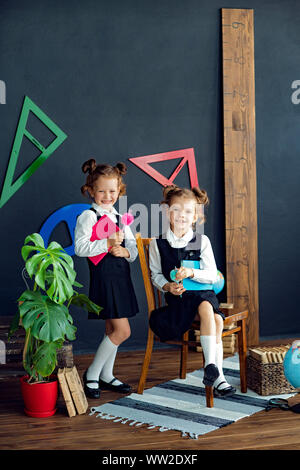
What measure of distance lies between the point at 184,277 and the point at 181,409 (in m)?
0.64

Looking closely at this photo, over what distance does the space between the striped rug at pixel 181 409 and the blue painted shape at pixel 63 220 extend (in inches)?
47.6

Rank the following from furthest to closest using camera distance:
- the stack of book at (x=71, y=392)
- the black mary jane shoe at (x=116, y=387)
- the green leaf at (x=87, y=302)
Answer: the black mary jane shoe at (x=116, y=387) < the green leaf at (x=87, y=302) < the stack of book at (x=71, y=392)

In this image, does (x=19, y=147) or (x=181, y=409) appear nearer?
(x=181, y=409)

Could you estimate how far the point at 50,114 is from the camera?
3.60 meters

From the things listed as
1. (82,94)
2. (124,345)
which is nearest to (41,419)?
(124,345)

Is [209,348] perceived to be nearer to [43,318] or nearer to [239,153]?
[43,318]

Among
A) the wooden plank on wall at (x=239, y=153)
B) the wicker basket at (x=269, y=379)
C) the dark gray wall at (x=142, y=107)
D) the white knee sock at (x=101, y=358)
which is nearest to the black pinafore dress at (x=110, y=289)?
the white knee sock at (x=101, y=358)

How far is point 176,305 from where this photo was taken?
2.79 meters

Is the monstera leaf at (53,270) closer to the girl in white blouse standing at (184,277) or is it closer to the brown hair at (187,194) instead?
the girl in white blouse standing at (184,277)

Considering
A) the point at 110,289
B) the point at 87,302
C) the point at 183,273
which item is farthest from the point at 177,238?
the point at 87,302

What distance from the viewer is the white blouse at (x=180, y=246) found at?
2840mm

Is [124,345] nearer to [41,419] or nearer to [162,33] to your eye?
[41,419]

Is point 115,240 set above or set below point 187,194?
below
